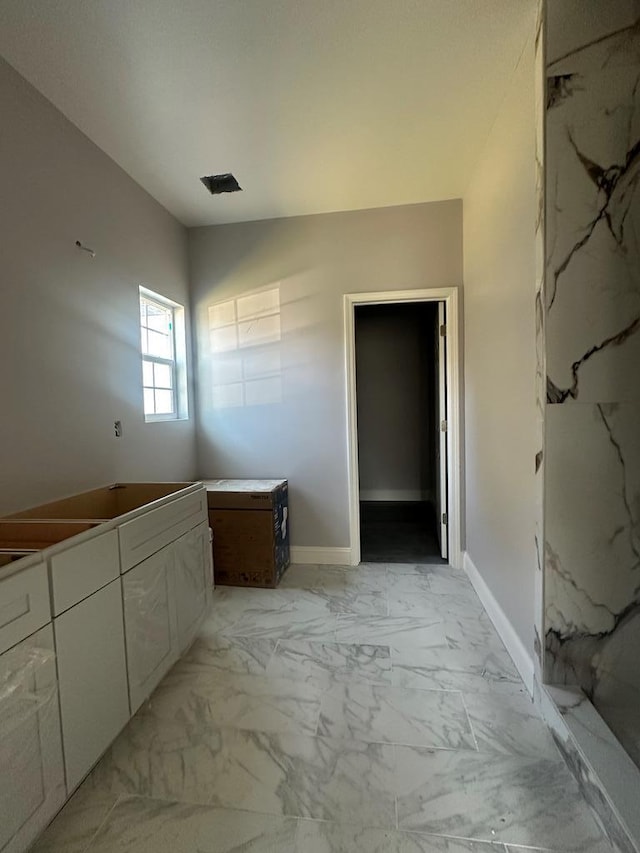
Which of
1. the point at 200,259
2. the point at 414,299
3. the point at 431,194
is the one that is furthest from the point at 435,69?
the point at 200,259

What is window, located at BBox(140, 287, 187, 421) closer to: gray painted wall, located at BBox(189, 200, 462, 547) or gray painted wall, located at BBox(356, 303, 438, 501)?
gray painted wall, located at BBox(189, 200, 462, 547)

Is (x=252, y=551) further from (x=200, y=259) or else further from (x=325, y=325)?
(x=200, y=259)

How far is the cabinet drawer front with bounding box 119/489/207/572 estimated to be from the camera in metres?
1.46

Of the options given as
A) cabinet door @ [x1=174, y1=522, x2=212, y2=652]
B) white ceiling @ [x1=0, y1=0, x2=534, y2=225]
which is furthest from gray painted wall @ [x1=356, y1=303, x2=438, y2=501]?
cabinet door @ [x1=174, y1=522, x2=212, y2=652]

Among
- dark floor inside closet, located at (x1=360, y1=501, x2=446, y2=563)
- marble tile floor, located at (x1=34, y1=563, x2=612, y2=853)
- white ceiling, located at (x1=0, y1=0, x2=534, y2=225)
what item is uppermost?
white ceiling, located at (x1=0, y1=0, x2=534, y2=225)

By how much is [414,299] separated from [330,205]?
95 cm

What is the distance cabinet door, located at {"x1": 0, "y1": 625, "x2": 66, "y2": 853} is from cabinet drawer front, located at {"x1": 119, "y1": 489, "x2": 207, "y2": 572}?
0.39 meters

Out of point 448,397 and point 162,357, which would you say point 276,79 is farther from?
point 448,397

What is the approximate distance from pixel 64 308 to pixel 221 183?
1.40 metres

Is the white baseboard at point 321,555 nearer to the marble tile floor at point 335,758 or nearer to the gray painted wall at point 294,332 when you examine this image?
the gray painted wall at point 294,332

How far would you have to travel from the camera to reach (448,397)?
115 inches

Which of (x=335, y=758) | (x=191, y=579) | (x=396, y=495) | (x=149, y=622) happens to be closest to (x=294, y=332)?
(x=191, y=579)

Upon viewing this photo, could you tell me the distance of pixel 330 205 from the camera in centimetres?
282

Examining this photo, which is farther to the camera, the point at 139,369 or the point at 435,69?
the point at 139,369
